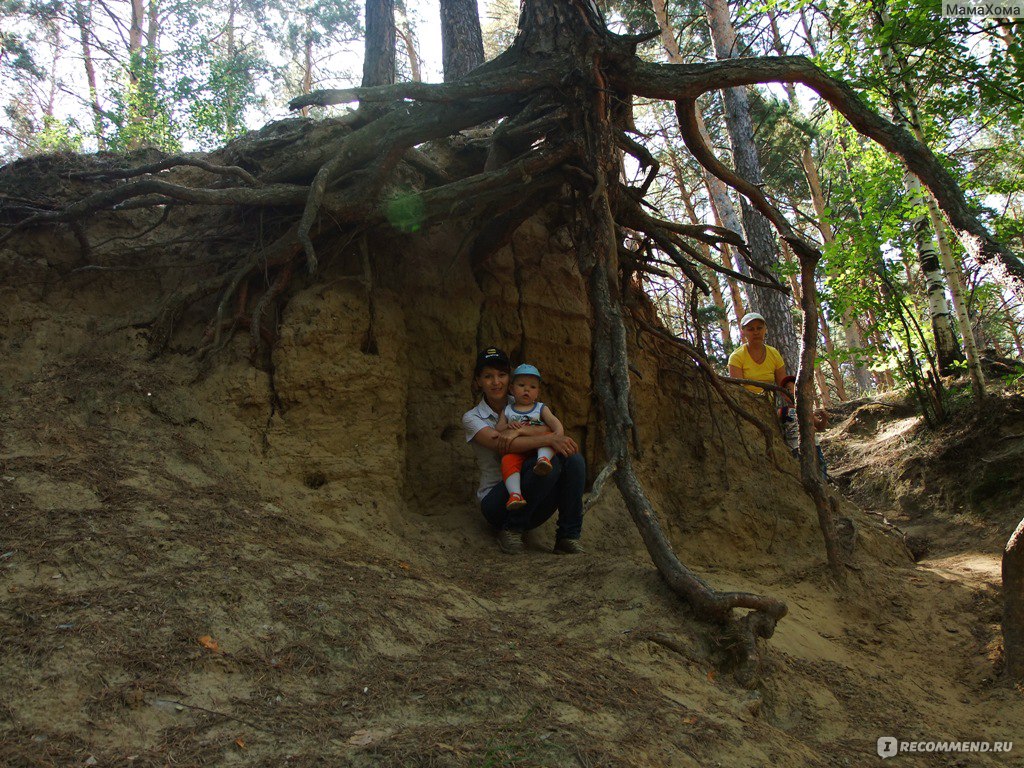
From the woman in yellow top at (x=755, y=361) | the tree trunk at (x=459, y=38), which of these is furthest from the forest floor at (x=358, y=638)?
the tree trunk at (x=459, y=38)

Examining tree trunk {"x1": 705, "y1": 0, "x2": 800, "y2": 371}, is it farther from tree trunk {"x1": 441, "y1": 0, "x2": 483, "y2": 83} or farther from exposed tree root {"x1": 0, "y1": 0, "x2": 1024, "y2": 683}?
exposed tree root {"x1": 0, "y1": 0, "x2": 1024, "y2": 683}

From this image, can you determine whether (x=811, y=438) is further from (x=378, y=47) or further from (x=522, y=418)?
(x=378, y=47)

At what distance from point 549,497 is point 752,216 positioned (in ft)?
30.4

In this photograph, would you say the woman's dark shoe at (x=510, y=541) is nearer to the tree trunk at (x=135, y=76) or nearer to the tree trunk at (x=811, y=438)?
the tree trunk at (x=811, y=438)

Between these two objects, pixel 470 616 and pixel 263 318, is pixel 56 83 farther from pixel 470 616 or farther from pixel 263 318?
pixel 470 616

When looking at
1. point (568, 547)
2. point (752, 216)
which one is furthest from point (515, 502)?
point (752, 216)

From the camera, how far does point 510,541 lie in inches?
196

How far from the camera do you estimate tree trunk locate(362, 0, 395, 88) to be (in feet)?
30.9

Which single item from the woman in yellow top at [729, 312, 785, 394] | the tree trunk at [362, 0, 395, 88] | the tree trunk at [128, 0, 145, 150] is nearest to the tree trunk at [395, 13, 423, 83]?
the tree trunk at [128, 0, 145, 150]

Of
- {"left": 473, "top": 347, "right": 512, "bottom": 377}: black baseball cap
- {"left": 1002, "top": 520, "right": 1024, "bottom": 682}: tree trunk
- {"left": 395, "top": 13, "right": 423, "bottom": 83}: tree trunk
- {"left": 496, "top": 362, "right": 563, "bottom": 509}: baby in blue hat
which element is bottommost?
{"left": 1002, "top": 520, "right": 1024, "bottom": 682}: tree trunk

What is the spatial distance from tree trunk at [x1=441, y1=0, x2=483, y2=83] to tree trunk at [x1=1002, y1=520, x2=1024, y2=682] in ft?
26.7

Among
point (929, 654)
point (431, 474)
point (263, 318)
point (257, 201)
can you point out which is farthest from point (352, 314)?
point (929, 654)

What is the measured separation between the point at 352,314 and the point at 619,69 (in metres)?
2.76

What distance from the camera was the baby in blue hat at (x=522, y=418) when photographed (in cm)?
485
